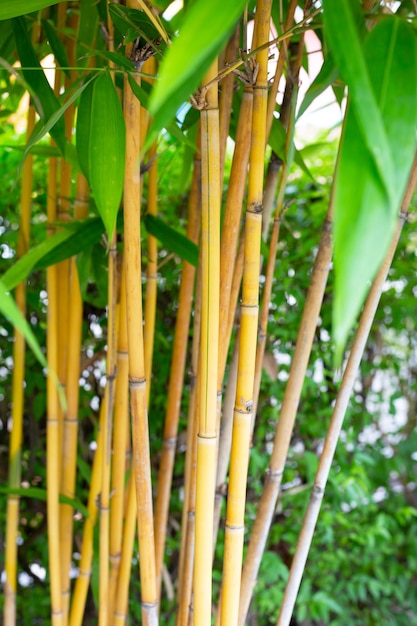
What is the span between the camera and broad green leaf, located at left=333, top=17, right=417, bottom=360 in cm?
26

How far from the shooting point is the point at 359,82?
0.27m

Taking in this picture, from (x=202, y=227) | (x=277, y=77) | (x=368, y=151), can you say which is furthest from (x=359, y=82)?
(x=277, y=77)

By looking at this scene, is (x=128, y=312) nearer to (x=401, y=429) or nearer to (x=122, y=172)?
(x=122, y=172)

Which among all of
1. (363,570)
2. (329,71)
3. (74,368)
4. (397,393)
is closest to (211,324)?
(329,71)

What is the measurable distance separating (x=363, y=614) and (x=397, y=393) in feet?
1.54

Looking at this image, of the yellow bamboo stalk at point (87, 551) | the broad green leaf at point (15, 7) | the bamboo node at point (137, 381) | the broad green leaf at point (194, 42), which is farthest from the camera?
the yellow bamboo stalk at point (87, 551)

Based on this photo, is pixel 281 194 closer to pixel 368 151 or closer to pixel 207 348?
pixel 207 348

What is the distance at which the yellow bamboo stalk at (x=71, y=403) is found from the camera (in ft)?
2.44

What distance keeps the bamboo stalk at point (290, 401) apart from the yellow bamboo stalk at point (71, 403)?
249mm

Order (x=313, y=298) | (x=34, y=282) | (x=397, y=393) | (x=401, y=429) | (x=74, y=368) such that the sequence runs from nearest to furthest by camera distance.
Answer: (x=313, y=298) → (x=74, y=368) → (x=34, y=282) → (x=397, y=393) → (x=401, y=429)

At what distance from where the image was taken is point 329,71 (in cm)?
51

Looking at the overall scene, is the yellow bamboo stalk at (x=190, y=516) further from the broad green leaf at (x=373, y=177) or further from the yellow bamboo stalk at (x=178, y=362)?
the broad green leaf at (x=373, y=177)

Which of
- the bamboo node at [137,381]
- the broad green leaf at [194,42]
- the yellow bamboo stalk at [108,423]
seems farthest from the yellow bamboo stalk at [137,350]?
the broad green leaf at [194,42]

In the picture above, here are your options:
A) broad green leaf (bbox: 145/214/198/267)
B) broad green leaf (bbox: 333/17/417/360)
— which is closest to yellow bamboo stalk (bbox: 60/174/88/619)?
broad green leaf (bbox: 145/214/198/267)
